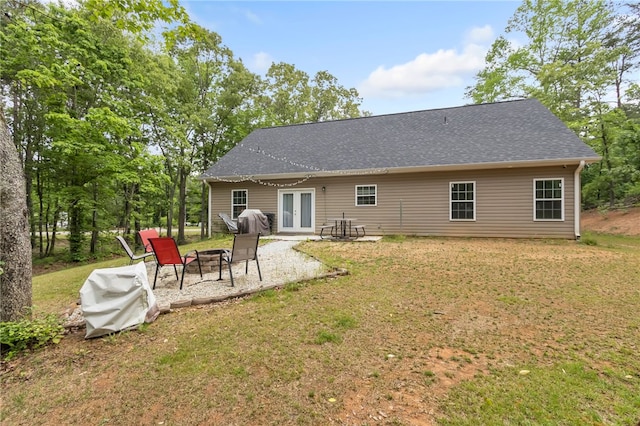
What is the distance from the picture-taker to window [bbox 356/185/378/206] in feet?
38.5

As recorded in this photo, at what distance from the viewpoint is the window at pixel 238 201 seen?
43.9ft

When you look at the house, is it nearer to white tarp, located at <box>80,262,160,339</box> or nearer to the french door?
the french door

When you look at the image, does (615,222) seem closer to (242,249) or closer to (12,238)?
→ (242,249)

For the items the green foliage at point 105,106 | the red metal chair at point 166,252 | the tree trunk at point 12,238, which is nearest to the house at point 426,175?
the green foliage at point 105,106

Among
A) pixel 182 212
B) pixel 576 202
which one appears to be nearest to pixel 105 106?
pixel 182 212

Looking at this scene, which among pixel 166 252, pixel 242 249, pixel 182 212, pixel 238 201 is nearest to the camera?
pixel 166 252

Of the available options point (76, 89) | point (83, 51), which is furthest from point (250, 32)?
point (76, 89)

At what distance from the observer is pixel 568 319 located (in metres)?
3.33

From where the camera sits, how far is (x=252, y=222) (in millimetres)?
11016

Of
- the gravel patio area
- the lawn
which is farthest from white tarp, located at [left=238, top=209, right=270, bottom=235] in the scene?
the lawn

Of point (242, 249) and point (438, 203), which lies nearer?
point (242, 249)

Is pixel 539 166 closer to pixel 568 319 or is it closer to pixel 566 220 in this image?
pixel 566 220

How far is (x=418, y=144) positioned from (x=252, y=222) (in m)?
7.14

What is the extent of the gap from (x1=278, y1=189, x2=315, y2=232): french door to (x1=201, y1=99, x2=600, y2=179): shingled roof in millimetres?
866
